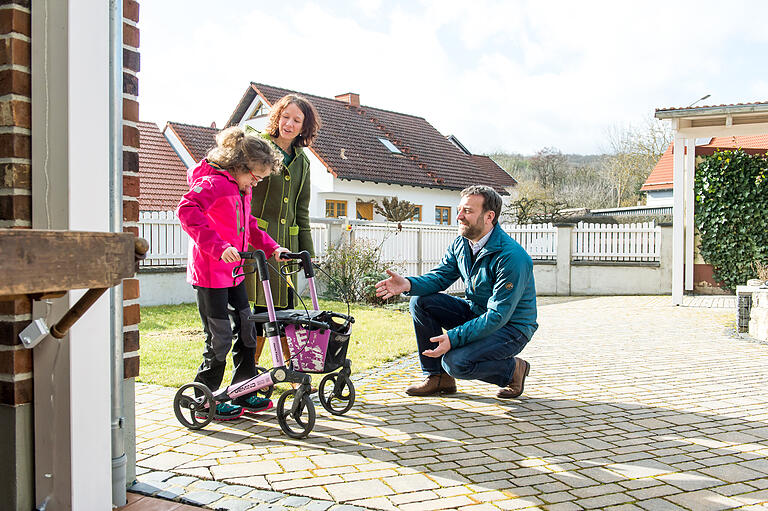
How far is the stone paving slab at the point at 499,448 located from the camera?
3.04 m

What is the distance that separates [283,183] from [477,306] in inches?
66.8

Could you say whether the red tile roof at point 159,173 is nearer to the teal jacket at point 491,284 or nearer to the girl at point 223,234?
the teal jacket at point 491,284

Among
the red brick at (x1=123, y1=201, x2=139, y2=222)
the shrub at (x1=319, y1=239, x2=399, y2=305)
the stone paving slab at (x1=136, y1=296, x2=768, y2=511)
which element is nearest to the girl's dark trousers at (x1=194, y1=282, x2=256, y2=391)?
the stone paving slab at (x1=136, y1=296, x2=768, y2=511)

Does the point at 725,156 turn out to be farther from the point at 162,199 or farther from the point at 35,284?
the point at 162,199

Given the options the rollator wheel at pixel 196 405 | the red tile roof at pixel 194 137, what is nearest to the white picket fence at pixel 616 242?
the rollator wheel at pixel 196 405

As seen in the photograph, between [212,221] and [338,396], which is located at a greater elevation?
[212,221]

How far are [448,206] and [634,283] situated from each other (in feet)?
46.7

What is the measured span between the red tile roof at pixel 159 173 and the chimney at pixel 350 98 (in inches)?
311

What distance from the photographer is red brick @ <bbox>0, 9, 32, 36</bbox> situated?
238cm

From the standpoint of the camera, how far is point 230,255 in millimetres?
3707

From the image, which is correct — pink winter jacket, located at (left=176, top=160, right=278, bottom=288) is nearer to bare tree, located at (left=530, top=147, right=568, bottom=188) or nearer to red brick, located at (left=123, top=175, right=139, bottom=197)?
red brick, located at (left=123, top=175, right=139, bottom=197)

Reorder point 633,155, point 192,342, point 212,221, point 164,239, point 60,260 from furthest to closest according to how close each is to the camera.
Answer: point 633,155, point 164,239, point 192,342, point 212,221, point 60,260

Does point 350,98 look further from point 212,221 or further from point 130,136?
point 130,136

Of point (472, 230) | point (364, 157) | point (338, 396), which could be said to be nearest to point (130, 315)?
point (338, 396)
